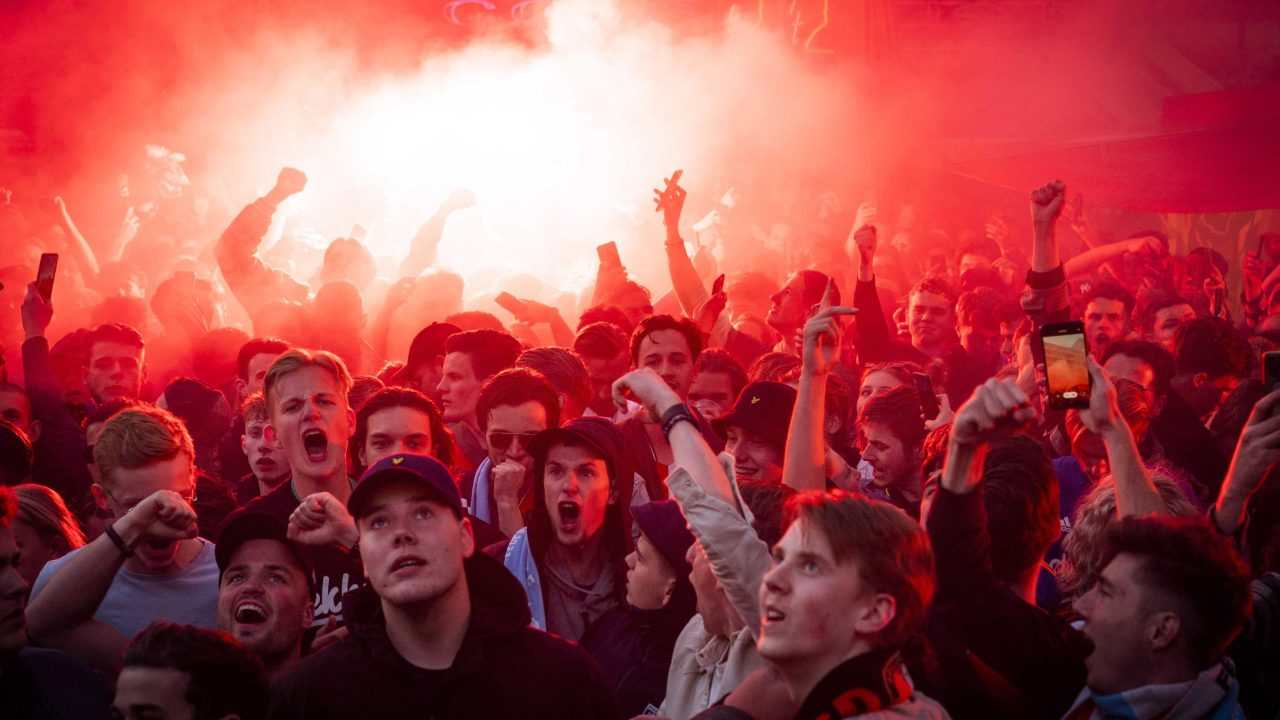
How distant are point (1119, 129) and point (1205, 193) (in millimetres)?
3170

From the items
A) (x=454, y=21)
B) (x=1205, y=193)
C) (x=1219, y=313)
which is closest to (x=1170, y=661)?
(x=1219, y=313)

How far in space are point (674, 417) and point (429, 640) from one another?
964 millimetres

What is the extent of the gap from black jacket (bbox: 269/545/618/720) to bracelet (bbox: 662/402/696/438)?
664 mm

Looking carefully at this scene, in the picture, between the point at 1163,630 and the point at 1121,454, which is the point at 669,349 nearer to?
the point at 1121,454

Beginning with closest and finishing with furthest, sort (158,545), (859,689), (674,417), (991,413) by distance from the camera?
(859,689), (991,413), (674,417), (158,545)

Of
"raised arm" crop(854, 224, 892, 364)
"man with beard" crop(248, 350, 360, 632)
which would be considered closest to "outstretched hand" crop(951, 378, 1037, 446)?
"man with beard" crop(248, 350, 360, 632)

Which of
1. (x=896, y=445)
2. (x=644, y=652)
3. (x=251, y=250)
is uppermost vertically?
(x=251, y=250)

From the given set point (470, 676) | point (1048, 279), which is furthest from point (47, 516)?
point (1048, 279)

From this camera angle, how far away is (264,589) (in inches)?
144

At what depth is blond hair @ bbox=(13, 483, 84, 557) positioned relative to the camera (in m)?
4.14

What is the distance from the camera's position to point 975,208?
50.6ft

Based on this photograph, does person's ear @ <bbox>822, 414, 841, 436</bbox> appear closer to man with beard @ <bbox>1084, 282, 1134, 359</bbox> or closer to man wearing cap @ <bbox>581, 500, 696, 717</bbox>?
man wearing cap @ <bbox>581, 500, 696, 717</bbox>

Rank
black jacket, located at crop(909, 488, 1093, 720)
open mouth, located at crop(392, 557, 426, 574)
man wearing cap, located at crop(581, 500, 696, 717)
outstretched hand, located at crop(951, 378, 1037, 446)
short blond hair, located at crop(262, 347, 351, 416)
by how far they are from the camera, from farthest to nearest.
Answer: short blond hair, located at crop(262, 347, 351, 416)
man wearing cap, located at crop(581, 500, 696, 717)
open mouth, located at crop(392, 557, 426, 574)
black jacket, located at crop(909, 488, 1093, 720)
outstretched hand, located at crop(951, 378, 1037, 446)

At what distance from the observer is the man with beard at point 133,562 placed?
3533 millimetres
